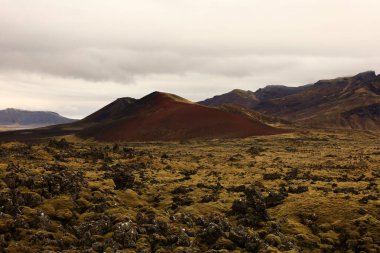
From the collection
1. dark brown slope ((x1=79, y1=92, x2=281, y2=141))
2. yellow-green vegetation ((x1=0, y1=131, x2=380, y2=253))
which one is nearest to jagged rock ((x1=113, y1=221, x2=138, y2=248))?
yellow-green vegetation ((x1=0, y1=131, x2=380, y2=253))

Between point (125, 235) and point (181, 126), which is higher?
point (181, 126)

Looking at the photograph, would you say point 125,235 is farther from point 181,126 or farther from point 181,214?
point 181,126

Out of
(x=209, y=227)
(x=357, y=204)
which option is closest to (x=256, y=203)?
(x=209, y=227)

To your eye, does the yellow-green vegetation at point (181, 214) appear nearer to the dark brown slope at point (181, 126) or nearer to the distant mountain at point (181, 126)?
the distant mountain at point (181, 126)

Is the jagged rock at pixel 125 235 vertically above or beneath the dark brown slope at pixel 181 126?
beneath

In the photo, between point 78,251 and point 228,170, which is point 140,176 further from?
point 78,251

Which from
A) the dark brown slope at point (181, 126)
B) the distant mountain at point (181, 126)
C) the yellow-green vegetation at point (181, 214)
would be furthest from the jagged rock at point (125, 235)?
the dark brown slope at point (181, 126)

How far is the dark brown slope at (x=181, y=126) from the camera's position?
5974 inches

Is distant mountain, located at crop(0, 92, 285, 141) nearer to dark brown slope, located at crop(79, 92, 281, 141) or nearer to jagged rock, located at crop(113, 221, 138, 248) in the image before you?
dark brown slope, located at crop(79, 92, 281, 141)

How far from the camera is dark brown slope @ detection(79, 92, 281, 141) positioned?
151750 mm

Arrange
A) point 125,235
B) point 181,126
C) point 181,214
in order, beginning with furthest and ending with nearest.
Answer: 1. point 181,126
2. point 181,214
3. point 125,235

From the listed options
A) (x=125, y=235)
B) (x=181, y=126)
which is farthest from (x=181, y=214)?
(x=181, y=126)

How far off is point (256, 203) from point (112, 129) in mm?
150371

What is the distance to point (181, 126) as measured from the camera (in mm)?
163750
